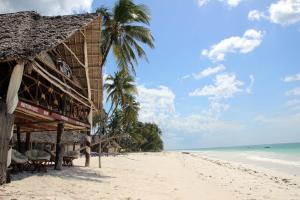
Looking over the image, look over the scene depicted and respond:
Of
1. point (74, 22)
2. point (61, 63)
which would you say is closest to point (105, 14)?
point (61, 63)

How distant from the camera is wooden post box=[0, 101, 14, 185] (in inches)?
277

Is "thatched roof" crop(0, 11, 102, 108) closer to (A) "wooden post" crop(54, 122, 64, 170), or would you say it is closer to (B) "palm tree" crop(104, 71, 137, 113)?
(A) "wooden post" crop(54, 122, 64, 170)

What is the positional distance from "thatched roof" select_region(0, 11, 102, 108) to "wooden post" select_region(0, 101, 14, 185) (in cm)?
111

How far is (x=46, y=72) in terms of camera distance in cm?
908

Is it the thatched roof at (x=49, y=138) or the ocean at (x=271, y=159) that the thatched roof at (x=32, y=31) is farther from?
the ocean at (x=271, y=159)

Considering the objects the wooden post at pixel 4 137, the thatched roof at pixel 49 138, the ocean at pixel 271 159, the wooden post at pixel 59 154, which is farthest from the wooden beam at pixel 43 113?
the ocean at pixel 271 159

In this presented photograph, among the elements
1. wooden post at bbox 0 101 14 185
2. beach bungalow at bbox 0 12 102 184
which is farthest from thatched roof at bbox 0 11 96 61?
wooden post at bbox 0 101 14 185

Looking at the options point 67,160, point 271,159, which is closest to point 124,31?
point 67,160

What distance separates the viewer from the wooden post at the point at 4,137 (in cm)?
705

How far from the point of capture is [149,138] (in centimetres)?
6241

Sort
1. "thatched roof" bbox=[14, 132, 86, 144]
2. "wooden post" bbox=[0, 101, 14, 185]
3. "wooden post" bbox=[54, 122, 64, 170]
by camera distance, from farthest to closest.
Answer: "thatched roof" bbox=[14, 132, 86, 144] < "wooden post" bbox=[54, 122, 64, 170] < "wooden post" bbox=[0, 101, 14, 185]

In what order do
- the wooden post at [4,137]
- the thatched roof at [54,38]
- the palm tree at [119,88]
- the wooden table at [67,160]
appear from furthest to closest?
the palm tree at [119,88]
the wooden table at [67,160]
the thatched roof at [54,38]
the wooden post at [4,137]

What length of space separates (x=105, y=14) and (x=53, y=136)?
853 centimetres

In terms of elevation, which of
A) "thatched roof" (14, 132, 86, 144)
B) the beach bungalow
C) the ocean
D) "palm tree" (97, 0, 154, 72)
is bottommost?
the ocean
